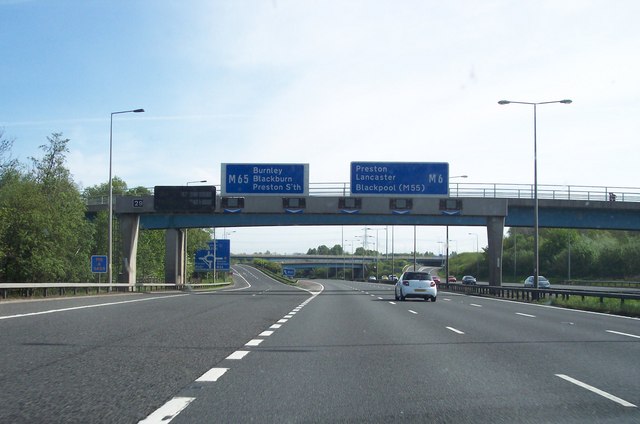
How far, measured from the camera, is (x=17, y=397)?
7.42 m

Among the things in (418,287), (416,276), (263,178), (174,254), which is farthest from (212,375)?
(174,254)

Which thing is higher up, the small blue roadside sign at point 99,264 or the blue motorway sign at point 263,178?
the blue motorway sign at point 263,178

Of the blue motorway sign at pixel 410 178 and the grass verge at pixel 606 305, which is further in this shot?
the blue motorway sign at pixel 410 178

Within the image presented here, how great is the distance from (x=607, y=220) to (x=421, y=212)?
14523 mm

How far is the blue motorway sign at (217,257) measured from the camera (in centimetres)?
7731

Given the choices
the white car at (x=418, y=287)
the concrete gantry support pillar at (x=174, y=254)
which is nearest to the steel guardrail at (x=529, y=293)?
the white car at (x=418, y=287)

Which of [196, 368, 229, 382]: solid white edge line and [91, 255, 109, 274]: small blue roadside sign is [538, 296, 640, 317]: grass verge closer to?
[196, 368, 229, 382]: solid white edge line

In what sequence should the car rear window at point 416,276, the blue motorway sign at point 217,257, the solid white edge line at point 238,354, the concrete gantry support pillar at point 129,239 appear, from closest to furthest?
the solid white edge line at point 238,354 < the car rear window at point 416,276 < the concrete gantry support pillar at point 129,239 < the blue motorway sign at point 217,257

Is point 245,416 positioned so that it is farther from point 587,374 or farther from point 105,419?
point 587,374

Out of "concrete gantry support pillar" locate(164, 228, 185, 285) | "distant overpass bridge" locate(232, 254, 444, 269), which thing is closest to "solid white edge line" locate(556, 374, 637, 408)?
"concrete gantry support pillar" locate(164, 228, 185, 285)

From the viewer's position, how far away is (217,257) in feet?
254

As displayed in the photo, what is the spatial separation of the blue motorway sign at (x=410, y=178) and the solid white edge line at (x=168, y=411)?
37964 mm

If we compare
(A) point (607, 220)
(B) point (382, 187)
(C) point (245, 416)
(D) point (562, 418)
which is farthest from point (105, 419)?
(A) point (607, 220)

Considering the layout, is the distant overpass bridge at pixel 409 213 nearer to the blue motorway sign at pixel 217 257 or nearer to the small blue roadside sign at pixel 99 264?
the small blue roadside sign at pixel 99 264
